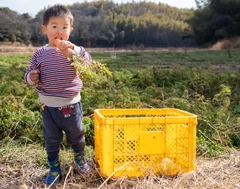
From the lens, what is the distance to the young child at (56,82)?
2801mm

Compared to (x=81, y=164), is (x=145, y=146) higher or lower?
higher

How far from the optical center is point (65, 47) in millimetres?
2668

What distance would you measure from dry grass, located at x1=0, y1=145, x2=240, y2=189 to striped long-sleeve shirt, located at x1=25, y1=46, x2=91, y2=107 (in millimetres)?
538

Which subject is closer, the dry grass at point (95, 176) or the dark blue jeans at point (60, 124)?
the dry grass at point (95, 176)

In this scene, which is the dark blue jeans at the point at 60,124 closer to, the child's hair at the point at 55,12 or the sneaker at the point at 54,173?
the sneaker at the point at 54,173

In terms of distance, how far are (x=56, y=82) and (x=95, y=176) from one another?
761 mm

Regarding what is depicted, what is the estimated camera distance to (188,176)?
276 cm

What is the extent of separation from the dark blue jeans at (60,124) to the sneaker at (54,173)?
0.33 feet

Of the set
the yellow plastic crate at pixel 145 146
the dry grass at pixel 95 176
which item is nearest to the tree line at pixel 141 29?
the dry grass at pixel 95 176

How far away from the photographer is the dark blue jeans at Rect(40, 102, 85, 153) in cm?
283

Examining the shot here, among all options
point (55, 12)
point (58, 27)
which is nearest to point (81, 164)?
point (58, 27)

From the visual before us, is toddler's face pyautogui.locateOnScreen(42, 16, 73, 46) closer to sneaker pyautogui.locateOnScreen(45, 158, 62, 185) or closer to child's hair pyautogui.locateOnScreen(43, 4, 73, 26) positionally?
child's hair pyautogui.locateOnScreen(43, 4, 73, 26)

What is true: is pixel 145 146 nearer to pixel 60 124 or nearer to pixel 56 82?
pixel 60 124

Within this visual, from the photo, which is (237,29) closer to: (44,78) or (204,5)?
(204,5)
